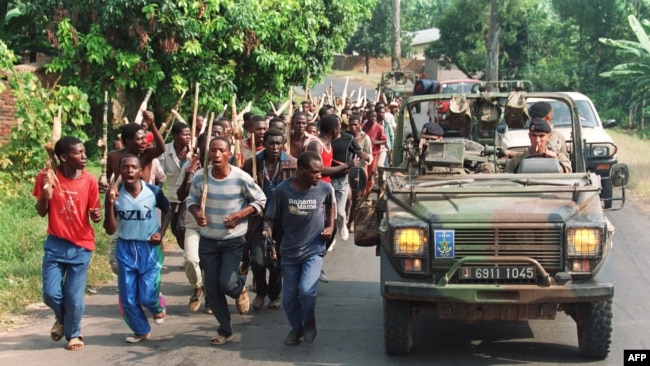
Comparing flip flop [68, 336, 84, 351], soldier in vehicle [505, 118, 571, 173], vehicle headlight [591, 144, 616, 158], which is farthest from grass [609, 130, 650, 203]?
flip flop [68, 336, 84, 351]

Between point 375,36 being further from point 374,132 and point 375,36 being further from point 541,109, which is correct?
point 541,109

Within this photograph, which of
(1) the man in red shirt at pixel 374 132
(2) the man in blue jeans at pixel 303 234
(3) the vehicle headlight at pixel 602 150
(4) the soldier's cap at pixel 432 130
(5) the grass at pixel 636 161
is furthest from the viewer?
(5) the grass at pixel 636 161

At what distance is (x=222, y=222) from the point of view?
23.9 feet

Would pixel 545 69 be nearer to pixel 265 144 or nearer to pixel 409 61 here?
pixel 409 61

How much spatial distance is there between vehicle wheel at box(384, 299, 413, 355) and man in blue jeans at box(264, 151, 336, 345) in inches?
25.4

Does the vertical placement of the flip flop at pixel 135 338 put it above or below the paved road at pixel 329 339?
above

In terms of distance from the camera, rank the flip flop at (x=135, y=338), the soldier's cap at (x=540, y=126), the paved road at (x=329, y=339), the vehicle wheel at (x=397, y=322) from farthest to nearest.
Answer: the soldier's cap at (x=540, y=126)
the flip flop at (x=135, y=338)
the paved road at (x=329, y=339)
the vehicle wheel at (x=397, y=322)

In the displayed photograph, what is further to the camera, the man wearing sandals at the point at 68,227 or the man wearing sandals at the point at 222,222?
the man wearing sandals at the point at 222,222

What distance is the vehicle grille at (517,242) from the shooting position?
20.9 feet

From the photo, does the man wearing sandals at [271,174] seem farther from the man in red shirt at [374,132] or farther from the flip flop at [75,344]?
the man in red shirt at [374,132]

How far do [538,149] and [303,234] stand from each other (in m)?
2.14

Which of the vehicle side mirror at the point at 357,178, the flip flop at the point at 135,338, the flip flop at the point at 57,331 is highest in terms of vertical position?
the vehicle side mirror at the point at 357,178

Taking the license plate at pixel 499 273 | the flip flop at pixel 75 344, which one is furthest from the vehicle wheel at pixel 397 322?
the flip flop at pixel 75 344

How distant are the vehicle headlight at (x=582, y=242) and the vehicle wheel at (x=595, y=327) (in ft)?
1.21
